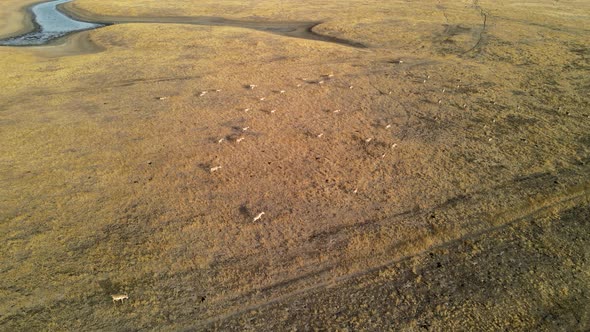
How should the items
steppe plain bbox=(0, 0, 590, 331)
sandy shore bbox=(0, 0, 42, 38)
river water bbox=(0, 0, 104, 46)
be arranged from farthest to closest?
sandy shore bbox=(0, 0, 42, 38) < river water bbox=(0, 0, 104, 46) < steppe plain bbox=(0, 0, 590, 331)

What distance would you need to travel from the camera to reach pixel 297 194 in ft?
22.7

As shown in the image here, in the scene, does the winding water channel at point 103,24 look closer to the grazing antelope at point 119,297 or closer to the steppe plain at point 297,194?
the steppe plain at point 297,194

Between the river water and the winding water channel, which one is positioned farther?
the river water

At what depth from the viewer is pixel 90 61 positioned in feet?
47.7

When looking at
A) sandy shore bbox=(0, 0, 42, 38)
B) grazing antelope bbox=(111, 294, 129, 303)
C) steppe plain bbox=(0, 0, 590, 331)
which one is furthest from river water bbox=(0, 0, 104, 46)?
grazing antelope bbox=(111, 294, 129, 303)

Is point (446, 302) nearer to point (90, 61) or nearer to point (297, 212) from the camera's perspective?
point (297, 212)

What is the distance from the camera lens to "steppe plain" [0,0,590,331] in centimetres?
492

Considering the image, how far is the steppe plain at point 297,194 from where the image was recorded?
16.1 ft

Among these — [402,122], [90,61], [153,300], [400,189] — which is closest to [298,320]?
[153,300]

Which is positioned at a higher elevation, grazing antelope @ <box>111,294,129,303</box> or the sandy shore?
the sandy shore

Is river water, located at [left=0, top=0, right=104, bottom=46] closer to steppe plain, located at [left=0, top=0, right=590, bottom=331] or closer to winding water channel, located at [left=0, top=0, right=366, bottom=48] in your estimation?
winding water channel, located at [left=0, top=0, right=366, bottom=48]

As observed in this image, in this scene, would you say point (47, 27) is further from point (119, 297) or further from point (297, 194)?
point (119, 297)

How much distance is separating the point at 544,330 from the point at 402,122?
18.5ft

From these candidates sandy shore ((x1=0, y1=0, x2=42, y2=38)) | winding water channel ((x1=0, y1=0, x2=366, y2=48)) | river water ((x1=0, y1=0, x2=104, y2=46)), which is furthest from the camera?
sandy shore ((x1=0, y1=0, x2=42, y2=38))
